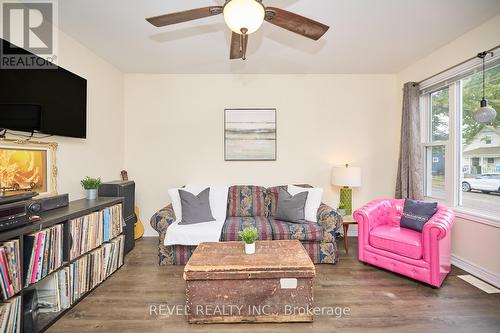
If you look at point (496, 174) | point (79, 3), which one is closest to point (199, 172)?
point (79, 3)

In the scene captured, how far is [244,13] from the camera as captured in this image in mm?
1312

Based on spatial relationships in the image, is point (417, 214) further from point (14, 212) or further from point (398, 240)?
point (14, 212)

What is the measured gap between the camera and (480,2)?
7.00 ft

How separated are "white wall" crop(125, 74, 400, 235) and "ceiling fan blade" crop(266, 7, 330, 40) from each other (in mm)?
2132

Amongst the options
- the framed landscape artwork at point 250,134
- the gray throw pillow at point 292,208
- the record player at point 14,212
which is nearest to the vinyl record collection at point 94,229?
the record player at point 14,212

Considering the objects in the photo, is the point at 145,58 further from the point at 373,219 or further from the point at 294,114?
the point at 373,219

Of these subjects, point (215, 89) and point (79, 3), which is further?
point (215, 89)

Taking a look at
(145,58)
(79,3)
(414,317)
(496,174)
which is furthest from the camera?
(145,58)

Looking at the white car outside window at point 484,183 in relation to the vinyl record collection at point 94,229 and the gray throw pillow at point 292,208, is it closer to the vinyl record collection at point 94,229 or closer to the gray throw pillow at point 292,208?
the gray throw pillow at point 292,208

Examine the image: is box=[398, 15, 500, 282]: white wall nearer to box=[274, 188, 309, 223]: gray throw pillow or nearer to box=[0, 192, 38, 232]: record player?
box=[274, 188, 309, 223]: gray throw pillow

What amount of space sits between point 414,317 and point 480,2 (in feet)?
9.43

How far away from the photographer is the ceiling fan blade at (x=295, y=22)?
4.94ft

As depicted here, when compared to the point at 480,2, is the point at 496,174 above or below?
below

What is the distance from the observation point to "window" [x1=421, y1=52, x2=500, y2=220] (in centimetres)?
254
